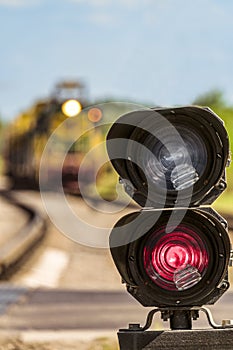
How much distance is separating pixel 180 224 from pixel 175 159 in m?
0.25

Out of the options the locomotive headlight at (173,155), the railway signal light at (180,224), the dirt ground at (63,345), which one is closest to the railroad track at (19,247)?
the dirt ground at (63,345)

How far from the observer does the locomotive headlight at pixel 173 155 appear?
4133 millimetres

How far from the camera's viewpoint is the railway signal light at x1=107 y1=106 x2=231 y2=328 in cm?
410

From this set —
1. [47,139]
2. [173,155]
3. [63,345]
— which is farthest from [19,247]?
[47,139]

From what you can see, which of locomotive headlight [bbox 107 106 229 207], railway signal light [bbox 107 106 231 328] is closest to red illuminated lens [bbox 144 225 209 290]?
railway signal light [bbox 107 106 231 328]

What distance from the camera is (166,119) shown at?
4250mm

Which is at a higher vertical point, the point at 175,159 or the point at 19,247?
the point at 19,247

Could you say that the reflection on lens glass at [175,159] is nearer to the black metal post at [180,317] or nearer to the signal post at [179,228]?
the signal post at [179,228]

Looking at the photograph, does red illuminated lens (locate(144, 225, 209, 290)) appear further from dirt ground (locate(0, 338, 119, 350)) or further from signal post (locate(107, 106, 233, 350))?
dirt ground (locate(0, 338, 119, 350))

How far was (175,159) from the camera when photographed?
4.23 metres

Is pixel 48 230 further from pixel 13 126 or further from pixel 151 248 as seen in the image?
pixel 13 126

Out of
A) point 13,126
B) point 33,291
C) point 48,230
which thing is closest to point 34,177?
point 13,126

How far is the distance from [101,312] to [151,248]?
5.53 metres

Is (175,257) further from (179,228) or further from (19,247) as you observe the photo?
(19,247)
